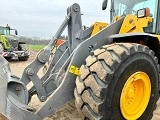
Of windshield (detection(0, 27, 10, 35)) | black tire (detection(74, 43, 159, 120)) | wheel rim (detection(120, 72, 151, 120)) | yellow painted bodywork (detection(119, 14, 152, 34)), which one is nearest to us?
black tire (detection(74, 43, 159, 120))

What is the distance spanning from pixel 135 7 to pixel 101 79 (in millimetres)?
2403

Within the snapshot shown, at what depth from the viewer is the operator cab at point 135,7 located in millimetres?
4117

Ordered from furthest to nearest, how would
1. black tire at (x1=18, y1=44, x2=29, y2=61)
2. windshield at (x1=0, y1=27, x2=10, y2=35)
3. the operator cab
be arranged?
windshield at (x1=0, y1=27, x2=10, y2=35) < black tire at (x1=18, y1=44, x2=29, y2=61) < the operator cab

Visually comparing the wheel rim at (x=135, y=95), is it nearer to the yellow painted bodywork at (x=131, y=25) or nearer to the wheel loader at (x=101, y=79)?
the wheel loader at (x=101, y=79)

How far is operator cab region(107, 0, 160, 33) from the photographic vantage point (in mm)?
4117

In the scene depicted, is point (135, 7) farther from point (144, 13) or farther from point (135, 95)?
point (135, 95)

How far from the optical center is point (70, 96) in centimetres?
312

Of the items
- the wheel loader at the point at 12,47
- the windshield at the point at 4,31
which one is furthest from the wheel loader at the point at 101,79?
the windshield at the point at 4,31

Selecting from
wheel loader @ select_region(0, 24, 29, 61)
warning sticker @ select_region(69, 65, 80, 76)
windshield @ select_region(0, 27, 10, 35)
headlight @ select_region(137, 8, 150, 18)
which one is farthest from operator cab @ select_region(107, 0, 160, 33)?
windshield @ select_region(0, 27, 10, 35)

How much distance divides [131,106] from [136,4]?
2259 millimetres

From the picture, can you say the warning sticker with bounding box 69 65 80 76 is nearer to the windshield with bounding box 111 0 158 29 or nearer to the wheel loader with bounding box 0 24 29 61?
the windshield with bounding box 111 0 158 29

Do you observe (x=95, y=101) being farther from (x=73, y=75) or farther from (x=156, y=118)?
(x=156, y=118)

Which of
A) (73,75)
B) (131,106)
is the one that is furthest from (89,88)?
(131,106)

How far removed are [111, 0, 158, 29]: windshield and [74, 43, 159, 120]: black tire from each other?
1521mm
